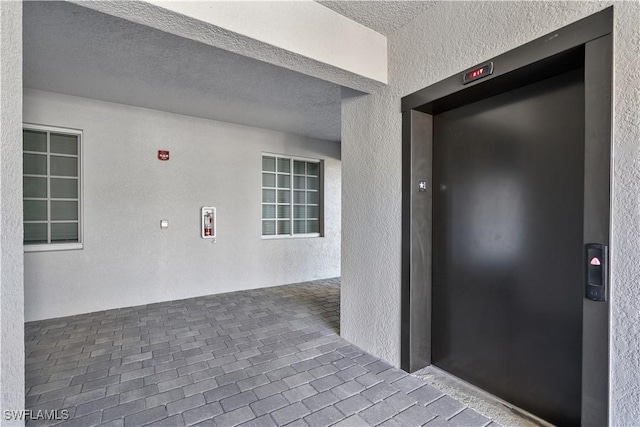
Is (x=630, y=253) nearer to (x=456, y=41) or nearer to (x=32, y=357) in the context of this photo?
(x=456, y=41)

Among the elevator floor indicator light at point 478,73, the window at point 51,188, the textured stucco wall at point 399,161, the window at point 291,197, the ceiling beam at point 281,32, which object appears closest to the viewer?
the textured stucco wall at point 399,161

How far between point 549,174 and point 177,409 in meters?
2.85

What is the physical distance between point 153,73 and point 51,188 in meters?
2.17

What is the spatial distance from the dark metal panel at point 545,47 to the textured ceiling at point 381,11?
611 millimetres

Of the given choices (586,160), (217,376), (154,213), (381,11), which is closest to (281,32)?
(381,11)

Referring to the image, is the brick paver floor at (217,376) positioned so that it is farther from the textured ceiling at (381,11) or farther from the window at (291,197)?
the textured ceiling at (381,11)

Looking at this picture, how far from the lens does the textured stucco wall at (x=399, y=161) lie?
139cm

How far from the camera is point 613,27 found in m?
1.42

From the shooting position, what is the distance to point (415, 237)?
8.11 ft

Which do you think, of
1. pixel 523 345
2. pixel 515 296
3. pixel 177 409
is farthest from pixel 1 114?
pixel 523 345

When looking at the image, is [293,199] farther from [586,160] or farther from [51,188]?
[586,160]

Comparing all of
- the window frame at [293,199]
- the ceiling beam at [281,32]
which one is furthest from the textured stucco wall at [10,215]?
the window frame at [293,199]

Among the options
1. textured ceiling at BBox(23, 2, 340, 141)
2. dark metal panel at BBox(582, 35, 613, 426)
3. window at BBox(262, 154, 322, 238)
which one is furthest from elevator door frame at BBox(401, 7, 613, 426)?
window at BBox(262, 154, 322, 238)

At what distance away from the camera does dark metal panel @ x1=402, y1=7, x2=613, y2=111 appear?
4.80 ft
